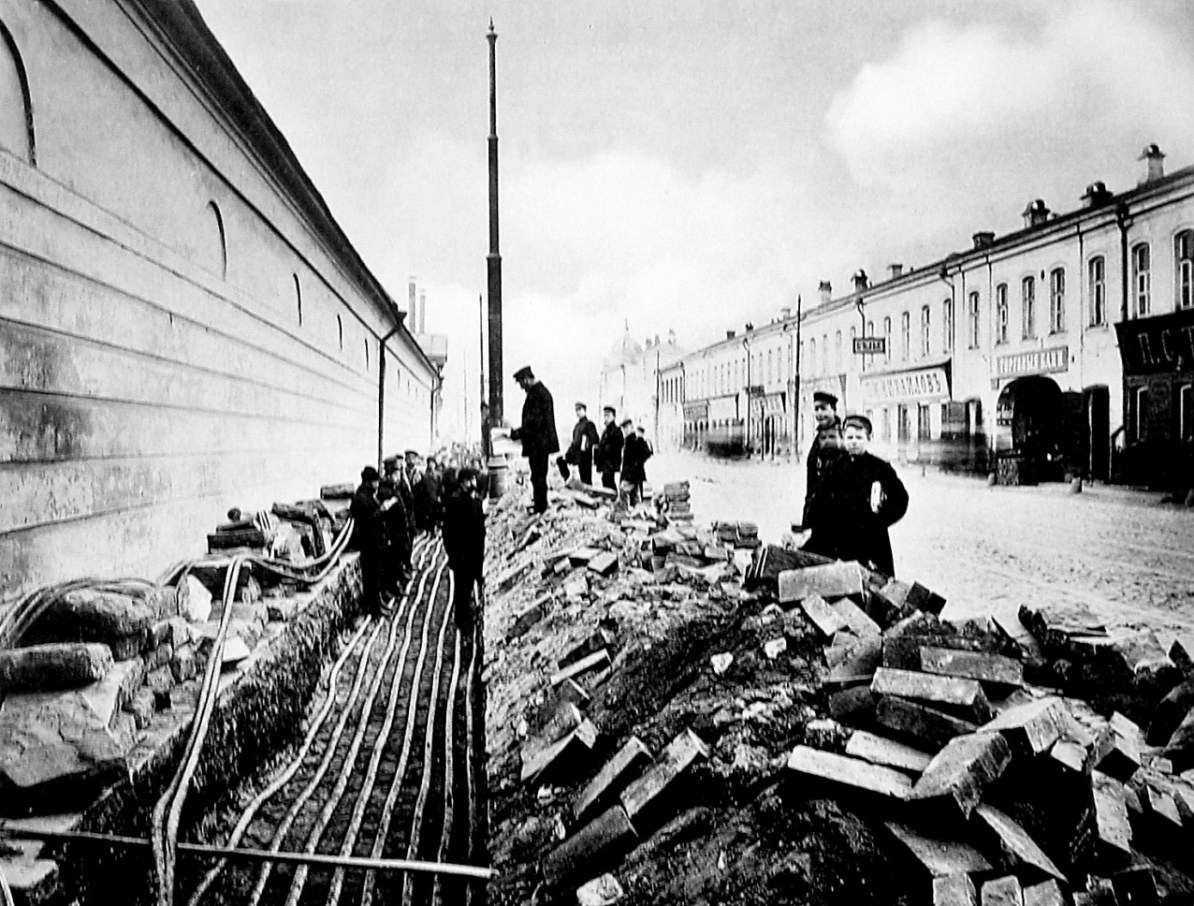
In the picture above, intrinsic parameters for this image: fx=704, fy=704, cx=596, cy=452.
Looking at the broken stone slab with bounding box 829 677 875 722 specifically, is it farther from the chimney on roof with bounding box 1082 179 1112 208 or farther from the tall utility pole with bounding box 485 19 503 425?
the tall utility pole with bounding box 485 19 503 425

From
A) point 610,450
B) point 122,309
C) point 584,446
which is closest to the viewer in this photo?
point 122,309

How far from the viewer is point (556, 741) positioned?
10.5ft

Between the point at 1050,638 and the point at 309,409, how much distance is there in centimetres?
878

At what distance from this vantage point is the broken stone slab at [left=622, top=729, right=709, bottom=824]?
2.38 metres

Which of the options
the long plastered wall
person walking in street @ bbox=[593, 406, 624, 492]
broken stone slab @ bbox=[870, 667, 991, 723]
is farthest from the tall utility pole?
broken stone slab @ bbox=[870, 667, 991, 723]

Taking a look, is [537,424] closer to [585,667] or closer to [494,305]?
[494,305]

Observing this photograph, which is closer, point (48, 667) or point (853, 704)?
point (853, 704)

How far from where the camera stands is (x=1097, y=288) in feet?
10.6

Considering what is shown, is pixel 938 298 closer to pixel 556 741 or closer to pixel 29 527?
pixel 556 741

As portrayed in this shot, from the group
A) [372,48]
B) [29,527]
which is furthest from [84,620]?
[372,48]

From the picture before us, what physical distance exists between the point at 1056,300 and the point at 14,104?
4.75 meters

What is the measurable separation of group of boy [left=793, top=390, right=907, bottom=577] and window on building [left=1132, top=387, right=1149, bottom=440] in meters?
1.12

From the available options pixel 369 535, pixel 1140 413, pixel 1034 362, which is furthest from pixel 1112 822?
pixel 369 535

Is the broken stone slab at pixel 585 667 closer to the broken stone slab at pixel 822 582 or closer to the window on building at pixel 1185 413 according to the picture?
the broken stone slab at pixel 822 582
